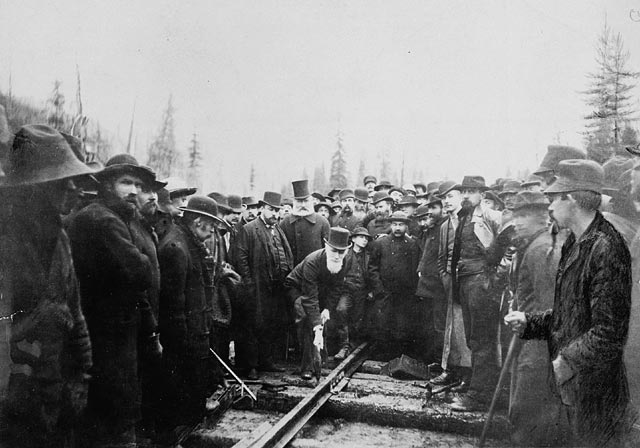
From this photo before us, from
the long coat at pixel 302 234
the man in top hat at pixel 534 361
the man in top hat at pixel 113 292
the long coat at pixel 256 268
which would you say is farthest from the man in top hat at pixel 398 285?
the man in top hat at pixel 113 292

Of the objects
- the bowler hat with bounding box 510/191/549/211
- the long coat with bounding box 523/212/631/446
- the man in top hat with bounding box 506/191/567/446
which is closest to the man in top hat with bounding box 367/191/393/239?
the bowler hat with bounding box 510/191/549/211

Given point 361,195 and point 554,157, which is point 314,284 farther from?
point 361,195

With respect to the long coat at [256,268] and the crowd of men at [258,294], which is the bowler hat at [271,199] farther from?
the long coat at [256,268]

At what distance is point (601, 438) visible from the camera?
3375mm

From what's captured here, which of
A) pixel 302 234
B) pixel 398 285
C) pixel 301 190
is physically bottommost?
pixel 398 285

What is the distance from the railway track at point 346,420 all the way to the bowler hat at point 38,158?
253 cm

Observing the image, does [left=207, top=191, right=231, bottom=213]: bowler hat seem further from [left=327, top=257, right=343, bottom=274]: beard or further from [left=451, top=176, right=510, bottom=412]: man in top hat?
[left=451, top=176, right=510, bottom=412]: man in top hat

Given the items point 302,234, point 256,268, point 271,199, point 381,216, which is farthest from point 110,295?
point 381,216

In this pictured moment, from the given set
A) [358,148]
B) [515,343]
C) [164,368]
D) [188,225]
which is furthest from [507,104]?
[164,368]

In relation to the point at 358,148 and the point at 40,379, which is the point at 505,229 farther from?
the point at 40,379

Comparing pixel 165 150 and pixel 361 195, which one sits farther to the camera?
pixel 361 195

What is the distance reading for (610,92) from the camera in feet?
16.6

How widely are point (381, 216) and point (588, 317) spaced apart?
5.45m

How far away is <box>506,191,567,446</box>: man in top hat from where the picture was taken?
4.22m
